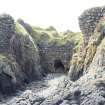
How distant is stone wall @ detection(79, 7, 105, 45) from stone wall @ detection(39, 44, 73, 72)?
1182 cm

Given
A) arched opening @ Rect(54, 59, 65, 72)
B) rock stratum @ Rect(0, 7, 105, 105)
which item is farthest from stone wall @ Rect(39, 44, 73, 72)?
arched opening @ Rect(54, 59, 65, 72)

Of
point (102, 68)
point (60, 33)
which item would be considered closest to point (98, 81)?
point (102, 68)

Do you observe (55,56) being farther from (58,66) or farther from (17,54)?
(17,54)

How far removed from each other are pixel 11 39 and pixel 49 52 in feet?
47.3

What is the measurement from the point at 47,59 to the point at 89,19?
A: 18.3 metres

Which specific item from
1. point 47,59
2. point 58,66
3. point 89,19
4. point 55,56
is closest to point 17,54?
point 47,59

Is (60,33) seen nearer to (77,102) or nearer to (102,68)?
(102,68)

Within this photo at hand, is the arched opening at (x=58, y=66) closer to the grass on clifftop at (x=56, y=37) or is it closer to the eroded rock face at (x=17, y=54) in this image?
the grass on clifftop at (x=56, y=37)

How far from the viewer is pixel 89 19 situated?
337ft

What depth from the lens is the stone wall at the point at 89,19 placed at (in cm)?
10181

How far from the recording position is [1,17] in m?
106

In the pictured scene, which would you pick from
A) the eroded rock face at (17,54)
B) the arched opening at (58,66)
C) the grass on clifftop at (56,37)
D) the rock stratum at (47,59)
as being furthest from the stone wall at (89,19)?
the arched opening at (58,66)

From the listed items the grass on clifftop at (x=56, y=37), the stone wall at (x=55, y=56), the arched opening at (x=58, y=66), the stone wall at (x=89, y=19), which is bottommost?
the arched opening at (x=58, y=66)

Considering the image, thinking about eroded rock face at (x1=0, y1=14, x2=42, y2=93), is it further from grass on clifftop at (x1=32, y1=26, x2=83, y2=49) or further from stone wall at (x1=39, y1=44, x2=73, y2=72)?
grass on clifftop at (x1=32, y1=26, x2=83, y2=49)
